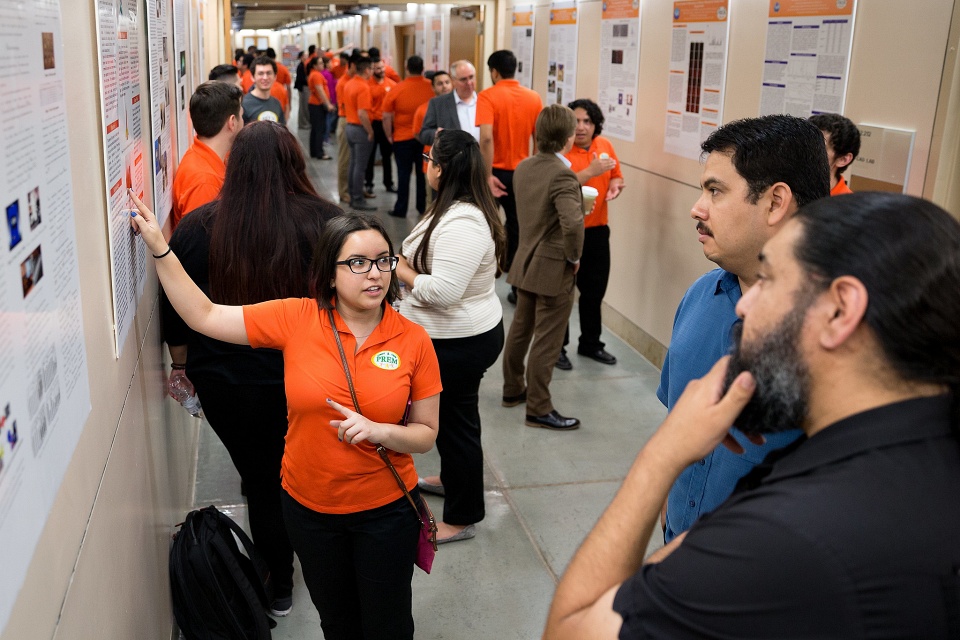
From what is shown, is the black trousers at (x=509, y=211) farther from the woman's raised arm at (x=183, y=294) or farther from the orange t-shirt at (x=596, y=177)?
the woman's raised arm at (x=183, y=294)

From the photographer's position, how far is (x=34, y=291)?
1.24m

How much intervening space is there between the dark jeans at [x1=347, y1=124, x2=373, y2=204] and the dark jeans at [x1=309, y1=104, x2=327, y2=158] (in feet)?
12.8

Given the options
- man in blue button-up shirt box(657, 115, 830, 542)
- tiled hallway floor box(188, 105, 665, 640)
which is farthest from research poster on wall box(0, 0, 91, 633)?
tiled hallway floor box(188, 105, 665, 640)

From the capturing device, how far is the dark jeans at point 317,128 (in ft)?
48.1

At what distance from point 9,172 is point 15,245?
0.09 m

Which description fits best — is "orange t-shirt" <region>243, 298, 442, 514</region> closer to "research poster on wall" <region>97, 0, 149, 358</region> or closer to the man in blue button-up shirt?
"research poster on wall" <region>97, 0, 149, 358</region>

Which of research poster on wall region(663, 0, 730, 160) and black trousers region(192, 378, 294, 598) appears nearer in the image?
black trousers region(192, 378, 294, 598)

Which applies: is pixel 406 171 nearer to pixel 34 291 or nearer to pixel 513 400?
pixel 513 400

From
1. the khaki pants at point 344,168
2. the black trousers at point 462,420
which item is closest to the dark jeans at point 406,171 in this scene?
the khaki pants at point 344,168

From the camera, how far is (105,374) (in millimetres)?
1883

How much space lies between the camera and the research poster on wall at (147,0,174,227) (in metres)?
2.87

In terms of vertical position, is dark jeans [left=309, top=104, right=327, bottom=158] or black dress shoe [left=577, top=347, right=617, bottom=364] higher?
dark jeans [left=309, top=104, right=327, bottom=158]

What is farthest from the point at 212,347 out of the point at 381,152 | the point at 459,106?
the point at 381,152

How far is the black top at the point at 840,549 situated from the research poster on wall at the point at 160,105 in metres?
2.32
